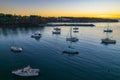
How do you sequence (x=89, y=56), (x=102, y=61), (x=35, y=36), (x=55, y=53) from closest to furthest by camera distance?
(x=102, y=61)
(x=89, y=56)
(x=55, y=53)
(x=35, y=36)

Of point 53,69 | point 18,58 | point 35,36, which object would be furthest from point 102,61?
point 35,36

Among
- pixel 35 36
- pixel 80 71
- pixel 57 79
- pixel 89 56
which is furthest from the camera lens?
pixel 35 36

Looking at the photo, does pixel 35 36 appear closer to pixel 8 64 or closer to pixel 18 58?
pixel 18 58

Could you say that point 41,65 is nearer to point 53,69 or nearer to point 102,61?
point 53,69

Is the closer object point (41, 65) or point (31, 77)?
point (31, 77)

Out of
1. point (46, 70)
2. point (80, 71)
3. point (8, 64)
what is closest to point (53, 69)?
point (46, 70)

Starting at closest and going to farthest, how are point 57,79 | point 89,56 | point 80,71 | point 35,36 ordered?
point 57,79 < point 80,71 < point 89,56 < point 35,36

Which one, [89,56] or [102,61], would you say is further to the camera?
[89,56]

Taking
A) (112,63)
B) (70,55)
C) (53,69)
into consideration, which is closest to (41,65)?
(53,69)

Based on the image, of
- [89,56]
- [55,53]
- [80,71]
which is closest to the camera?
[80,71]
